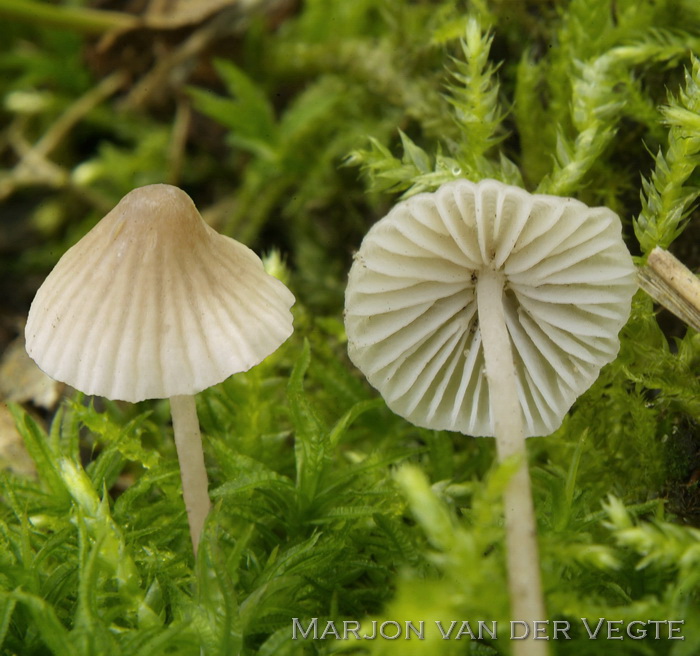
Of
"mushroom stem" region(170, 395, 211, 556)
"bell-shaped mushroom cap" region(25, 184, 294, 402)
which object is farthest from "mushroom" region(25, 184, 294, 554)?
"mushroom stem" region(170, 395, 211, 556)

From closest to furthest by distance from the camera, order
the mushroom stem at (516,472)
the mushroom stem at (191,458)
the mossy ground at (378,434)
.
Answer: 1. the mushroom stem at (516,472)
2. the mossy ground at (378,434)
3. the mushroom stem at (191,458)

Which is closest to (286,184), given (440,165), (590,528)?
(440,165)

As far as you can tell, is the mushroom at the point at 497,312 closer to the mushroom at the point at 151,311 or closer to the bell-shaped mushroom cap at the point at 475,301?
the bell-shaped mushroom cap at the point at 475,301

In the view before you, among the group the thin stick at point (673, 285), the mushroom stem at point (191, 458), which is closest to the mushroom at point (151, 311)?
the mushroom stem at point (191, 458)

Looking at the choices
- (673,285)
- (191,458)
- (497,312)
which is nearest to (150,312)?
(191,458)

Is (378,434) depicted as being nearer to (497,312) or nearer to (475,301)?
(475,301)

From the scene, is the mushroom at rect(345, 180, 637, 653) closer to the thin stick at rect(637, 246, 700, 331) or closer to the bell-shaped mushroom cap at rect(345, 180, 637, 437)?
the bell-shaped mushroom cap at rect(345, 180, 637, 437)

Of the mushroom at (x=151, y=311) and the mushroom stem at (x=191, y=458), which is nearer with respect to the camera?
the mushroom at (x=151, y=311)
